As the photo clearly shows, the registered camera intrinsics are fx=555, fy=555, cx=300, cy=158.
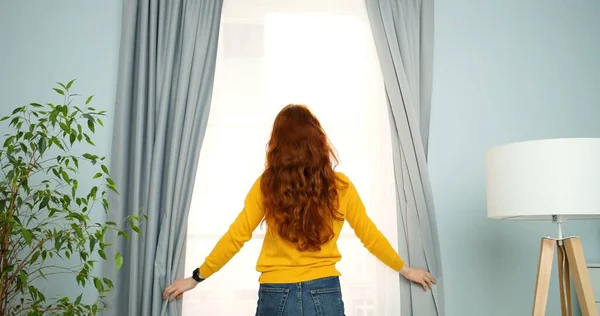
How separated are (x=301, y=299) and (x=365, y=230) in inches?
16.7

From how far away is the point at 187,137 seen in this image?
103 inches

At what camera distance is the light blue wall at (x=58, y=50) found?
277 centimetres

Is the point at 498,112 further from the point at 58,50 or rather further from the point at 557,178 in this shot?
the point at 58,50

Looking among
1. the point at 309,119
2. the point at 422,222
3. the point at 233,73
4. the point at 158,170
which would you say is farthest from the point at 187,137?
the point at 422,222

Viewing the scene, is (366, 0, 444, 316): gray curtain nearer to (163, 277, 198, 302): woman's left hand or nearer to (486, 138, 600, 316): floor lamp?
(486, 138, 600, 316): floor lamp

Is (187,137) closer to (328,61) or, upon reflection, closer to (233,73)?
(233,73)

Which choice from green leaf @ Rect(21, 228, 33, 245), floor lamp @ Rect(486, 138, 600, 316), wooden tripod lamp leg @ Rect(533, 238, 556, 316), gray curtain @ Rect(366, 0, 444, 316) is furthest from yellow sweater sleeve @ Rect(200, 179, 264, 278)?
wooden tripod lamp leg @ Rect(533, 238, 556, 316)

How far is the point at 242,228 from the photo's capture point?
2244 mm

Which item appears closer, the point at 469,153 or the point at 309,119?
the point at 309,119

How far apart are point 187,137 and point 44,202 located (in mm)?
765

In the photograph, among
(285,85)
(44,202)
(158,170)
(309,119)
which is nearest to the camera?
Result: (44,202)

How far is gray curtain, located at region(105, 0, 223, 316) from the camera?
253 cm

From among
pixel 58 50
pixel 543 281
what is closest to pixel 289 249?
pixel 543 281

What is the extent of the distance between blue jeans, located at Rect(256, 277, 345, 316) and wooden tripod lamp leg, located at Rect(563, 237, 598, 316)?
897 mm
